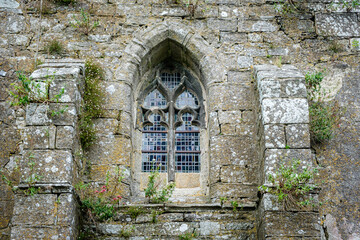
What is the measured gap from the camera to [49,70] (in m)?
6.47

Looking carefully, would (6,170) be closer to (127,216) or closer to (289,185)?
(127,216)

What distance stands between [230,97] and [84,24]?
2302mm

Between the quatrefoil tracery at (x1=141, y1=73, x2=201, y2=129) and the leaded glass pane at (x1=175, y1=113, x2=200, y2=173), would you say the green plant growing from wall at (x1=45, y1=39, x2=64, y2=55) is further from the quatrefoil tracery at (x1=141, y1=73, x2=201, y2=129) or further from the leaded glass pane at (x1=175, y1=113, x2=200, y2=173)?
the leaded glass pane at (x1=175, y1=113, x2=200, y2=173)

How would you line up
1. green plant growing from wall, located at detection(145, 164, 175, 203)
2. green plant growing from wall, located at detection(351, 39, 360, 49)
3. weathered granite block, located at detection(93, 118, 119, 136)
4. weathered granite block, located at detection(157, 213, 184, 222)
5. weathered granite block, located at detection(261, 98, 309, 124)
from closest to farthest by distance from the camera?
1. weathered granite block, located at detection(261, 98, 309, 124)
2. weathered granite block, located at detection(157, 213, 184, 222)
3. green plant growing from wall, located at detection(145, 164, 175, 203)
4. weathered granite block, located at detection(93, 118, 119, 136)
5. green plant growing from wall, located at detection(351, 39, 360, 49)

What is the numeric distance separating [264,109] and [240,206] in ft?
3.93

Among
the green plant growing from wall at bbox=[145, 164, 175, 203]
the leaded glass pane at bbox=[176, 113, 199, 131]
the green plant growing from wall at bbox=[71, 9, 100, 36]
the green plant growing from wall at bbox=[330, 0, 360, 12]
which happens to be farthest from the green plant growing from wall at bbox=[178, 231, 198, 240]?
the green plant growing from wall at bbox=[330, 0, 360, 12]

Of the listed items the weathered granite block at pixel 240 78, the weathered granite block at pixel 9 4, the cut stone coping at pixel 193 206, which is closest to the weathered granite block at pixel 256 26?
the weathered granite block at pixel 240 78

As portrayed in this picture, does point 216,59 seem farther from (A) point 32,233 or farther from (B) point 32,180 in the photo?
(A) point 32,233

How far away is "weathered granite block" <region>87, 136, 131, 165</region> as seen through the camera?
658cm

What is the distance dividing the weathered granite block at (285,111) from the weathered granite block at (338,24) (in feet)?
5.85

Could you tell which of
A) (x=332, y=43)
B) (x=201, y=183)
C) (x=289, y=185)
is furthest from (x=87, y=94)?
(x=332, y=43)

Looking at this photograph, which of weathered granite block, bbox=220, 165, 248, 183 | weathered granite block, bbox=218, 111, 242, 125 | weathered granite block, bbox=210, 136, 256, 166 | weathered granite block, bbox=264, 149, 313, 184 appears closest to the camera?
weathered granite block, bbox=264, 149, 313, 184

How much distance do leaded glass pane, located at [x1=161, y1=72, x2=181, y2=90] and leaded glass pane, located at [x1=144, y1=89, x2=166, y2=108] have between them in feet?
0.61

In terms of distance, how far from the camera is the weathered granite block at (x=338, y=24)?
7.50m
